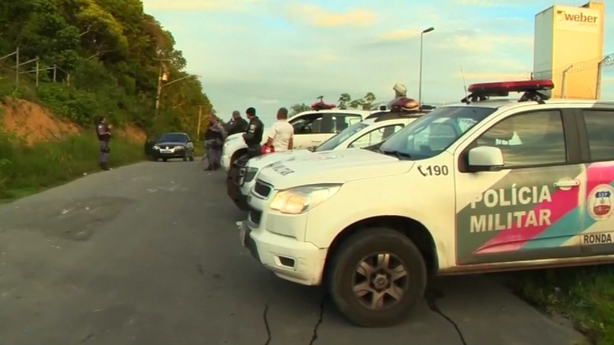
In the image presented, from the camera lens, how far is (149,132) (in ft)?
162

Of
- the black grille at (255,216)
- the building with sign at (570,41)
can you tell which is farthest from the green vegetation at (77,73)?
the building with sign at (570,41)

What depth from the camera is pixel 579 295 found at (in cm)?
583

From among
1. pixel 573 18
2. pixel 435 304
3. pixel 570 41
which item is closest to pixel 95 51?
pixel 570 41

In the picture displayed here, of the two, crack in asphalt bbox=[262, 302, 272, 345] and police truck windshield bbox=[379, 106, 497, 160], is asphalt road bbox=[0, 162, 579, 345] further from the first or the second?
police truck windshield bbox=[379, 106, 497, 160]

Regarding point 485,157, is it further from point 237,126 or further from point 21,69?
Result: point 21,69

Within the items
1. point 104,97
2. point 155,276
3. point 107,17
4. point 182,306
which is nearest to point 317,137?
point 155,276

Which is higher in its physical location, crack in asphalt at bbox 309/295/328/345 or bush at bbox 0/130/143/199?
bush at bbox 0/130/143/199

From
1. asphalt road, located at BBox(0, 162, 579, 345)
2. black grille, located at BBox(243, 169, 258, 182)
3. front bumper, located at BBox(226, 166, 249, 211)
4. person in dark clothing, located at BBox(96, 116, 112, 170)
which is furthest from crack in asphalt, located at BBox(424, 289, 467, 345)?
person in dark clothing, located at BBox(96, 116, 112, 170)

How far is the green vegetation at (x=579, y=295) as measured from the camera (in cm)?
516

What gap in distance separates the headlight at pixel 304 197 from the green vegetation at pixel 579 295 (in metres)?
2.24

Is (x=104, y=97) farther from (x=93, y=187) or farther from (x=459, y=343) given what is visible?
(x=459, y=343)

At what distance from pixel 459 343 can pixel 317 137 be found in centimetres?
994

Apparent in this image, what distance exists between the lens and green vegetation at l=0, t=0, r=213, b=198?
1753 cm

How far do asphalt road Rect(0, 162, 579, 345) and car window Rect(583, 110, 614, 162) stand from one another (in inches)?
58.7
